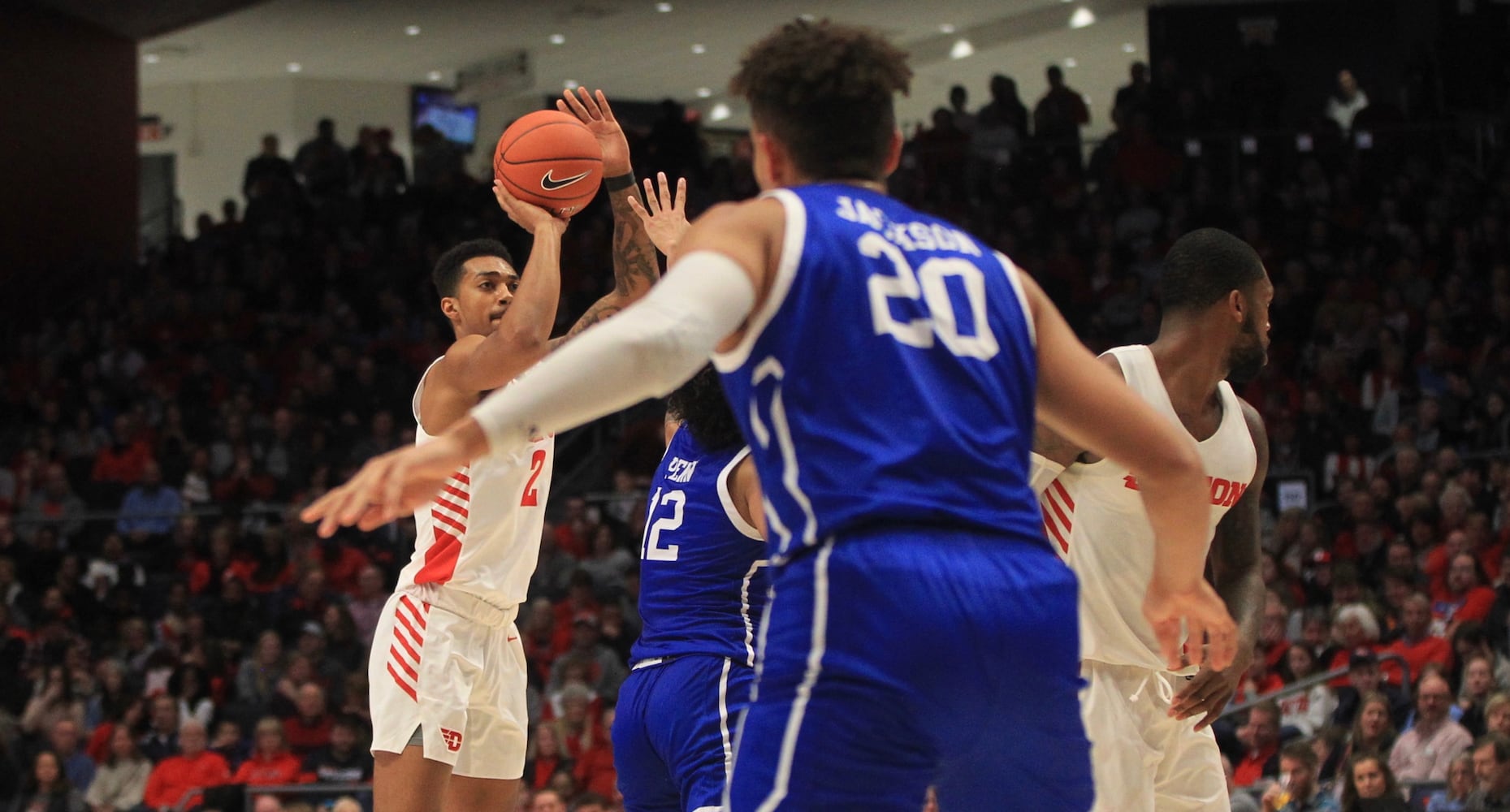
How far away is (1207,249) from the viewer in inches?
179

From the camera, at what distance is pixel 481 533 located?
543 cm

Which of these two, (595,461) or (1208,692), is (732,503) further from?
(595,461)

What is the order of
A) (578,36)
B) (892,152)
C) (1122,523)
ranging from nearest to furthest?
(892,152) < (1122,523) < (578,36)

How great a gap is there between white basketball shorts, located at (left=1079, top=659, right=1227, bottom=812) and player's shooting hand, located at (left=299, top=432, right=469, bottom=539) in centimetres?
238

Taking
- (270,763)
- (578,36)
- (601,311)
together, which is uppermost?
(578,36)

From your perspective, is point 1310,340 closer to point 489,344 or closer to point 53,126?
point 489,344

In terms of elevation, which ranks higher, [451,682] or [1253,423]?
[1253,423]

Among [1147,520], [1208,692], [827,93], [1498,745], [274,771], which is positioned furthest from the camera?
[274,771]

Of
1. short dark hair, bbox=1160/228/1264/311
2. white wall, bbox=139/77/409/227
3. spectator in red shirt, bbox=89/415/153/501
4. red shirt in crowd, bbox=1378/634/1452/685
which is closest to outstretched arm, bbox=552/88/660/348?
short dark hair, bbox=1160/228/1264/311

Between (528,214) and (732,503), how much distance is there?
170 centimetres

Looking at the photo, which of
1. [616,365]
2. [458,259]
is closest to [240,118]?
[458,259]

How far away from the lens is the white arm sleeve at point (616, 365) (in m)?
2.50

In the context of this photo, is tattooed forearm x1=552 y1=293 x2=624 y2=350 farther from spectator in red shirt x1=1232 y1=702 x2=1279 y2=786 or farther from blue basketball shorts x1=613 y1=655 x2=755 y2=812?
spectator in red shirt x1=1232 y1=702 x2=1279 y2=786

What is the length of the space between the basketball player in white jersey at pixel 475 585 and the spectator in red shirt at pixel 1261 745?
537cm
